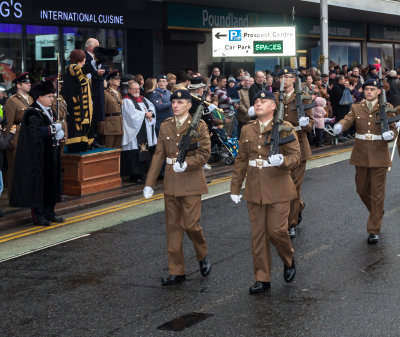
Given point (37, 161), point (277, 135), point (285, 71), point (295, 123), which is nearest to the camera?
point (277, 135)

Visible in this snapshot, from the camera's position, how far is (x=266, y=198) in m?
8.03

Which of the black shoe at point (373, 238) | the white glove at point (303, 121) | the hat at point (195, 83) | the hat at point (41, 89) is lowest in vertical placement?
the black shoe at point (373, 238)

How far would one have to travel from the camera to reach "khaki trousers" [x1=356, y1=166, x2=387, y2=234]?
10.2 meters

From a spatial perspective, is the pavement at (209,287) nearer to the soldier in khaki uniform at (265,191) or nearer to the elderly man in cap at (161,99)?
the soldier in khaki uniform at (265,191)

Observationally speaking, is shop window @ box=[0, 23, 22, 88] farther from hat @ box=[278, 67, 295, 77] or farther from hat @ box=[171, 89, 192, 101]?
hat @ box=[171, 89, 192, 101]

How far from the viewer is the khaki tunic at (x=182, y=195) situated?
27.6 ft

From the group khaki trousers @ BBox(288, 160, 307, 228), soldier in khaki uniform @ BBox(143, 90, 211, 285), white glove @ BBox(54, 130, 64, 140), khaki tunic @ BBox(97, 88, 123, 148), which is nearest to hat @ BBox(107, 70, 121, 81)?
khaki tunic @ BBox(97, 88, 123, 148)

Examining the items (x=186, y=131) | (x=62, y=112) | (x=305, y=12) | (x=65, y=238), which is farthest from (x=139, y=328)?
(x=305, y=12)

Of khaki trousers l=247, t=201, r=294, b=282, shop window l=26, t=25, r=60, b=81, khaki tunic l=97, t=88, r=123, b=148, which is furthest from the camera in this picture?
shop window l=26, t=25, r=60, b=81

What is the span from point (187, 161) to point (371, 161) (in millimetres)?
2955

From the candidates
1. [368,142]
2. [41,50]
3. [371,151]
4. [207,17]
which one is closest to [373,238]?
[371,151]

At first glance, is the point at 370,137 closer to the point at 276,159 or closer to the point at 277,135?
the point at 277,135

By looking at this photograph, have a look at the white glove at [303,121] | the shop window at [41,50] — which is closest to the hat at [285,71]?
the white glove at [303,121]

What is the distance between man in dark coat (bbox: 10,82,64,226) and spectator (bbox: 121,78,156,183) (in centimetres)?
381
